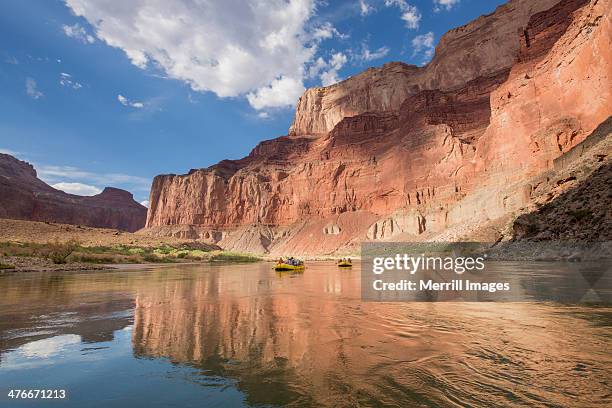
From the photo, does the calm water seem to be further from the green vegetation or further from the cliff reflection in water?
the green vegetation

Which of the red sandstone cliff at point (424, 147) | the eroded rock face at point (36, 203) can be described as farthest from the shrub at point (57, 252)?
the eroded rock face at point (36, 203)

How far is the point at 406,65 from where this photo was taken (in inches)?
5374

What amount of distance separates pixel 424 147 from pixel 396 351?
9274cm

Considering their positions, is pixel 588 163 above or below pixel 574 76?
below

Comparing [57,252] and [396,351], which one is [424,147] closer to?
[57,252]

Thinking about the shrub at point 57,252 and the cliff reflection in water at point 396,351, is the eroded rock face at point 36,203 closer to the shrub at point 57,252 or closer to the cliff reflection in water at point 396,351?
the shrub at point 57,252

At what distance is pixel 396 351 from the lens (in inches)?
215

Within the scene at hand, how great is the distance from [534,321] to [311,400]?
20.7 ft

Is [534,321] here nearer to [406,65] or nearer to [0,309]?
[0,309]

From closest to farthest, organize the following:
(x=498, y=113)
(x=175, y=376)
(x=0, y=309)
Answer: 1. (x=175, y=376)
2. (x=0, y=309)
3. (x=498, y=113)

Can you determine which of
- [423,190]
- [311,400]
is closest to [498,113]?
[423,190]

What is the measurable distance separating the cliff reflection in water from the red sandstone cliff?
47.0m

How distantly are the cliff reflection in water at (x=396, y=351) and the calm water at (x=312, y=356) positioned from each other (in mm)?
21

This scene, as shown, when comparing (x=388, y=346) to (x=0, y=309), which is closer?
(x=388, y=346)
